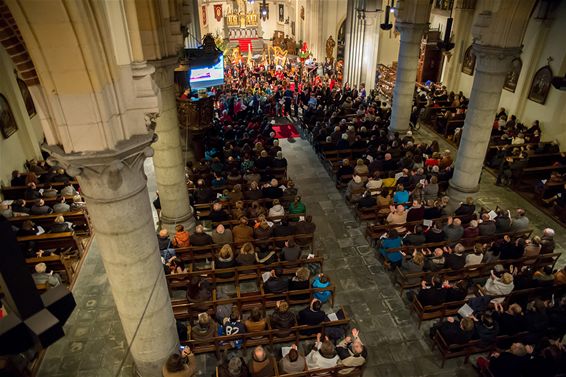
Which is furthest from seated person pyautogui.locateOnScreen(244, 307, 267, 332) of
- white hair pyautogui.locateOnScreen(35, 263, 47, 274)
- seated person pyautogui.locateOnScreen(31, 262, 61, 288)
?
white hair pyautogui.locateOnScreen(35, 263, 47, 274)

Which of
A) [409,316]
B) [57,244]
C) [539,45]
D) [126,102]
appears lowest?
[409,316]

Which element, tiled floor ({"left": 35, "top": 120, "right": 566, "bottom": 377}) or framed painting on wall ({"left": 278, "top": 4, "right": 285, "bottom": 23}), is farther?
framed painting on wall ({"left": 278, "top": 4, "right": 285, "bottom": 23})

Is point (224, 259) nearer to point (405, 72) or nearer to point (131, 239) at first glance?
point (131, 239)

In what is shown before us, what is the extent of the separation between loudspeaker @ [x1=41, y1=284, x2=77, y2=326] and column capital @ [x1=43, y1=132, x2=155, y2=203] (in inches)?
103

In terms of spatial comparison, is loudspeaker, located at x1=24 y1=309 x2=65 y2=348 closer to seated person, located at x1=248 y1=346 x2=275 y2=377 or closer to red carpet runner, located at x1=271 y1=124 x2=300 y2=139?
seated person, located at x1=248 y1=346 x2=275 y2=377

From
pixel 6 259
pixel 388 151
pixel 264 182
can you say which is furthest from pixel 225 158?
pixel 6 259

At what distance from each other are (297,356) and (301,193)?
746 cm

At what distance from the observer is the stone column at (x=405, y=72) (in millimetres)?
15102

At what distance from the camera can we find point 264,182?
13258mm

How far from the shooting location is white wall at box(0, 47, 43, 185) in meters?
13.3

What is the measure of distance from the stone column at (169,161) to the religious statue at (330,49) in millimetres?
21096

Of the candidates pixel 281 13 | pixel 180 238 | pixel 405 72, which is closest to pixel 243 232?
pixel 180 238

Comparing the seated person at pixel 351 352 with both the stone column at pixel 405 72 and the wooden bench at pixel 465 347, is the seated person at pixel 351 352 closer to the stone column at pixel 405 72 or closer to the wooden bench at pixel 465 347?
the wooden bench at pixel 465 347

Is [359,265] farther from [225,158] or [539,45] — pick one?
[539,45]
